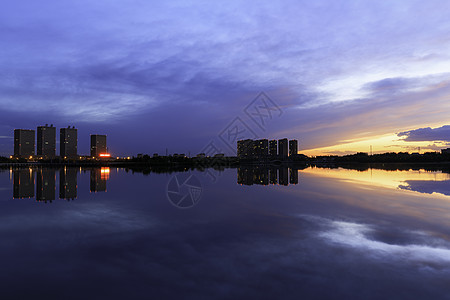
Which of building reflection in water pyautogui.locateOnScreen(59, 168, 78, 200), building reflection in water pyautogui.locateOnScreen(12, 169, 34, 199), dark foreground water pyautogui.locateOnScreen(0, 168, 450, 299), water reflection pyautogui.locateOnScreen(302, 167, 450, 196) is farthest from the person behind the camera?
water reflection pyautogui.locateOnScreen(302, 167, 450, 196)

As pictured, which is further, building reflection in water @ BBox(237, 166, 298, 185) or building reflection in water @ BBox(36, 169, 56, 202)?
building reflection in water @ BBox(237, 166, 298, 185)

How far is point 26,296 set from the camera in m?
6.24

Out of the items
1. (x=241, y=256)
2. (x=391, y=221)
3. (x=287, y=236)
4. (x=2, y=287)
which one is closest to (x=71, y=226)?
(x=2, y=287)

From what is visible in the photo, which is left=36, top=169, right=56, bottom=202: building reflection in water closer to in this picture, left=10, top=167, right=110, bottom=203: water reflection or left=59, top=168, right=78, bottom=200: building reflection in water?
left=10, top=167, right=110, bottom=203: water reflection

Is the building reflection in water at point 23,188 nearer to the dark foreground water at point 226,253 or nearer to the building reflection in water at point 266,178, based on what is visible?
the dark foreground water at point 226,253

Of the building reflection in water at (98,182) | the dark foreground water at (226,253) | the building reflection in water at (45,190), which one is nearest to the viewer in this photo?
the dark foreground water at (226,253)

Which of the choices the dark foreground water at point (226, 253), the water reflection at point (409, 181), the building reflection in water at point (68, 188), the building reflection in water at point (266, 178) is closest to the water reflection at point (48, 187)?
the building reflection in water at point (68, 188)

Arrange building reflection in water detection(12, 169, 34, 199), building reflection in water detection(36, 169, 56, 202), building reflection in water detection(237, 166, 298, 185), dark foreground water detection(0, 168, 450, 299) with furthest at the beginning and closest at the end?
building reflection in water detection(237, 166, 298, 185), building reflection in water detection(12, 169, 34, 199), building reflection in water detection(36, 169, 56, 202), dark foreground water detection(0, 168, 450, 299)

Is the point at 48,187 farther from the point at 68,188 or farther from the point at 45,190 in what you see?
the point at 45,190

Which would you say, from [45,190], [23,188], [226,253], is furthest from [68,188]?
[226,253]

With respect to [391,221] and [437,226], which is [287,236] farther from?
[437,226]

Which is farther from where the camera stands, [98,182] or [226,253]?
[98,182]

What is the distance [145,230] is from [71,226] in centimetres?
398

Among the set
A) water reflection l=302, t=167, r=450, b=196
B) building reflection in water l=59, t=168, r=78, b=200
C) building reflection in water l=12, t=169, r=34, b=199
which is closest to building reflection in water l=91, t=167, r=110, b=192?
building reflection in water l=59, t=168, r=78, b=200
